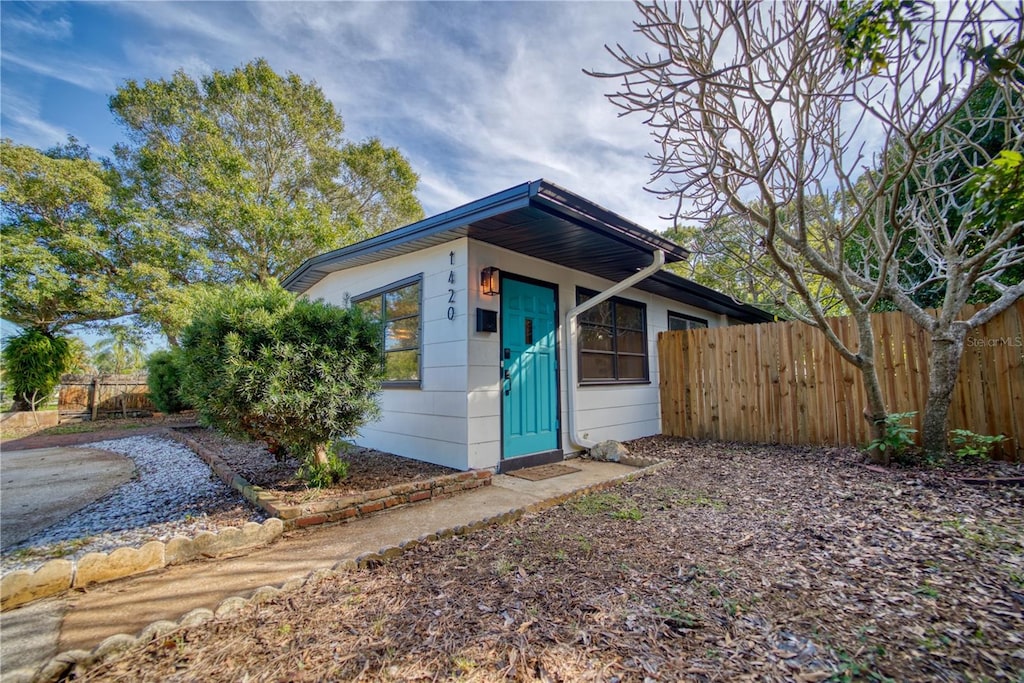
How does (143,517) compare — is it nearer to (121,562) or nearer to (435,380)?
(121,562)

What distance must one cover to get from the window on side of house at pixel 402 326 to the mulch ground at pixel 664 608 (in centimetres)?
254

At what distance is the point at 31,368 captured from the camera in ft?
29.5

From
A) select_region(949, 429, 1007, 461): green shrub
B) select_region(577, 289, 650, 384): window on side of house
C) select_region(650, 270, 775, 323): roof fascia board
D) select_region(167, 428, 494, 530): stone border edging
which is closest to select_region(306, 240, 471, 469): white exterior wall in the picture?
select_region(167, 428, 494, 530): stone border edging

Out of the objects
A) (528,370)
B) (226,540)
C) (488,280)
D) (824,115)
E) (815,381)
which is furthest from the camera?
(815,381)

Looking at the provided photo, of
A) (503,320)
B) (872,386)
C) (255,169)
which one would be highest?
(255,169)

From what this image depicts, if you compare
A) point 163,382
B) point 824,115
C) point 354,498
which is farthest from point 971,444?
point 163,382

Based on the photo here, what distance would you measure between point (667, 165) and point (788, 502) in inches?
128

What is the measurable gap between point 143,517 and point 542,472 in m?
3.36

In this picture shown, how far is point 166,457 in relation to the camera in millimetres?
5305

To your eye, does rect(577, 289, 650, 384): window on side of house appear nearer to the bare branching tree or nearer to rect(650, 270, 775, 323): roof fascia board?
rect(650, 270, 775, 323): roof fascia board

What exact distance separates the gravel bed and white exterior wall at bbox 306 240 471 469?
50.7 inches

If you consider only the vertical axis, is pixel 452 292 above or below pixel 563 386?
above

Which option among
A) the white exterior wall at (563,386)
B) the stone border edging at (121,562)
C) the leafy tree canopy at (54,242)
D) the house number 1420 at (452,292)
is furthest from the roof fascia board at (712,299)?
the leafy tree canopy at (54,242)

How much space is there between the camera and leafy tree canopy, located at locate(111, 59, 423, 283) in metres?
11.2
